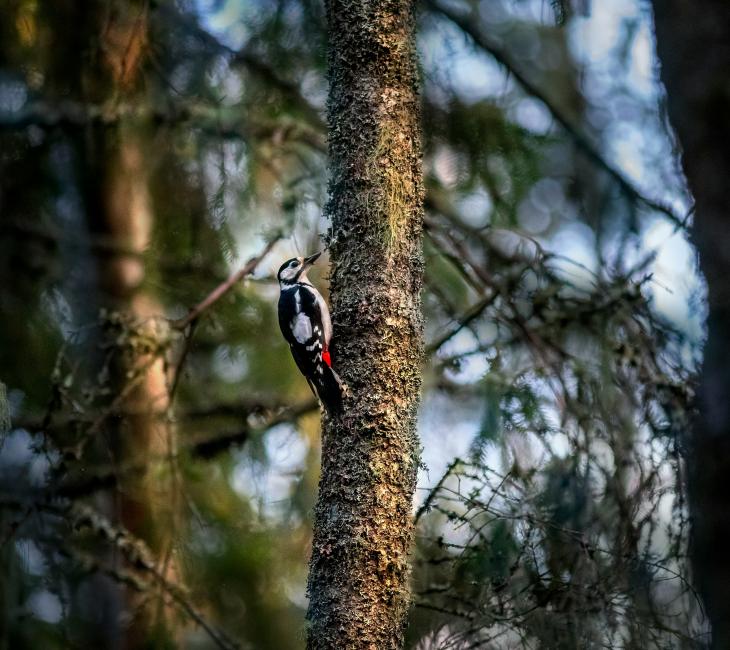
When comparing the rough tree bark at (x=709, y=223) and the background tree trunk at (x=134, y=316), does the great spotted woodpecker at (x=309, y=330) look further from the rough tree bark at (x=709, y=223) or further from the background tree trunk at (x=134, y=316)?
the rough tree bark at (x=709, y=223)

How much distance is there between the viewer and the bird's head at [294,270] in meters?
2.77

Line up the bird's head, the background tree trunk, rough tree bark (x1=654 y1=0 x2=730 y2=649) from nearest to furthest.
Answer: rough tree bark (x1=654 y1=0 x2=730 y2=649) < the background tree trunk < the bird's head

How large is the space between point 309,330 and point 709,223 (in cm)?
144

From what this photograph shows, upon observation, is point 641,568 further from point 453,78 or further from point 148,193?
point 148,193

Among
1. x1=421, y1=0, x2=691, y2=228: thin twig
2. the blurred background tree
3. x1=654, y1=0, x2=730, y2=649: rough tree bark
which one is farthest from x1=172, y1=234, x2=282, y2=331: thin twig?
x1=654, y1=0, x2=730, y2=649: rough tree bark

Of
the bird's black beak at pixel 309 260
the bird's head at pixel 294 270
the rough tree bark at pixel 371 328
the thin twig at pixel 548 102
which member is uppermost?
the thin twig at pixel 548 102

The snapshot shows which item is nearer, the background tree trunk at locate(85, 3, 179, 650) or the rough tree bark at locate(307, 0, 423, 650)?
the rough tree bark at locate(307, 0, 423, 650)

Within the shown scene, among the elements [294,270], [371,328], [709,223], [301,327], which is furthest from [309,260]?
[709,223]

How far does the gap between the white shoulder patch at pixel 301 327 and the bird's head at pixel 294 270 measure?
285 mm

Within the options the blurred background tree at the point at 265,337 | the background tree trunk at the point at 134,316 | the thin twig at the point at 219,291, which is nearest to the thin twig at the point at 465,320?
the blurred background tree at the point at 265,337

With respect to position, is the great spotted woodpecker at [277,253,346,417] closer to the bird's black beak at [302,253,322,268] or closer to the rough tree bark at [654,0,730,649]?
the bird's black beak at [302,253,322,268]

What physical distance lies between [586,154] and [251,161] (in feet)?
4.53

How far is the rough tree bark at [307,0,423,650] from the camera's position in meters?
1.66

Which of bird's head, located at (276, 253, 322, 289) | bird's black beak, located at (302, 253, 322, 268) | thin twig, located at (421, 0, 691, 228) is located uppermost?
thin twig, located at (421, 0, 691, 228)
